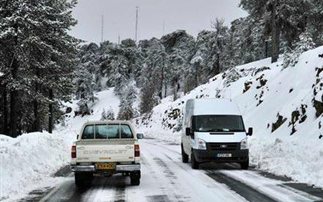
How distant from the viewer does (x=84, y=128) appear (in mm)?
14000

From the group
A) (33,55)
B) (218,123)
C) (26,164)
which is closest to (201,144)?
(218,123)

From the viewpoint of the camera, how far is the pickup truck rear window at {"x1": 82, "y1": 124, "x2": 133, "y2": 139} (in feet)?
45.8

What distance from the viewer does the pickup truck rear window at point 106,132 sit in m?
14.0

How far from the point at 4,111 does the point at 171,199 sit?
32060mm

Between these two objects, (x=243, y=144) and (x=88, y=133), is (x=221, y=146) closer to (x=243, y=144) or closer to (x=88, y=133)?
(x=243, y=144)

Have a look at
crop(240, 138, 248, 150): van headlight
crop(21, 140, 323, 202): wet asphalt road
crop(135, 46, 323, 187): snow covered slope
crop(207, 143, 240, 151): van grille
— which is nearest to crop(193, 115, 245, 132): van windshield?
crop(240, 138, 248, 150): van headlight

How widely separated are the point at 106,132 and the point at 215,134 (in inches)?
215

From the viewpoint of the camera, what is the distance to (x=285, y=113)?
27.9 metres

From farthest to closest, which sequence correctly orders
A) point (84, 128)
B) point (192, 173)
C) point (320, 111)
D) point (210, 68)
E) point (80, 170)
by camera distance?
point (210, 68), point (320, 111), point (192, 173), point (84, 128), point (80, 170)

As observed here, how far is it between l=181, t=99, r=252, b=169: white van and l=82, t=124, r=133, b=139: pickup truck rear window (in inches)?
171

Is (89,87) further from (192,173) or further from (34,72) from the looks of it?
(192,173)

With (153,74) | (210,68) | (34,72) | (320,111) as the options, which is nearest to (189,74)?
(153,74)

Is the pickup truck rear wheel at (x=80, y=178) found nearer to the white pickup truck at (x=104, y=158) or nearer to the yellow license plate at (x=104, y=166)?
the white pickup truck at (x=104, y=158)

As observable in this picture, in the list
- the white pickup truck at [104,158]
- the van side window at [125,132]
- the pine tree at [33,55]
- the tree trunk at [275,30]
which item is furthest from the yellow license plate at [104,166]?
the tree trunk at [275,30]
